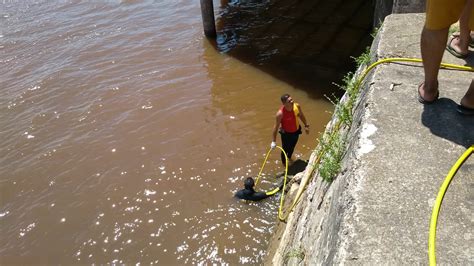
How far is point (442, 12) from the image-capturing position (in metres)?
2.93

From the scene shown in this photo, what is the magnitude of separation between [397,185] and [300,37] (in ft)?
30.6

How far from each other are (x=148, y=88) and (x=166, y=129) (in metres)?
1.73

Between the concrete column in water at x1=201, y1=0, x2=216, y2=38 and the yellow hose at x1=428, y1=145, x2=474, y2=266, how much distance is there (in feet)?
30.9

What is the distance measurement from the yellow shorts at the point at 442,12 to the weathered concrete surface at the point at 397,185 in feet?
1.92

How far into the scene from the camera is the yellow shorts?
290cm

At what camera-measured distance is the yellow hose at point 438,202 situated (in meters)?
2.10

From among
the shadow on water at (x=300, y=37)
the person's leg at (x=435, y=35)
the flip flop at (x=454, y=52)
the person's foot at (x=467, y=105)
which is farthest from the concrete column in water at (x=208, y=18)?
the person's foot at (x=467, y=105)

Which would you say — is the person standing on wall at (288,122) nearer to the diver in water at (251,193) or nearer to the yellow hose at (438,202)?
the diver in water at (251,193)

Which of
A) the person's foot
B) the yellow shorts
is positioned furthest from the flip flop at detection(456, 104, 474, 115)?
the yellow shorts

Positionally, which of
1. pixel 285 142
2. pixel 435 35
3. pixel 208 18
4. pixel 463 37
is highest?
pixel 435 35

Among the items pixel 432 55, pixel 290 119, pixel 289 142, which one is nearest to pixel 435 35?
pixel 432 55

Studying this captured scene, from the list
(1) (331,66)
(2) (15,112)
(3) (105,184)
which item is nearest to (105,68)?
(2) (15,112)

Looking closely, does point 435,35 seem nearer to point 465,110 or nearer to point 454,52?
point 465,110

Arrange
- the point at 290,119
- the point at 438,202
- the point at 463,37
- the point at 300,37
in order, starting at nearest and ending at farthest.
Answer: the point at 438,202
the point at 463,37
the point at 290,119
the point at 300,37
